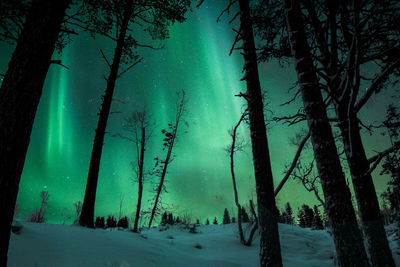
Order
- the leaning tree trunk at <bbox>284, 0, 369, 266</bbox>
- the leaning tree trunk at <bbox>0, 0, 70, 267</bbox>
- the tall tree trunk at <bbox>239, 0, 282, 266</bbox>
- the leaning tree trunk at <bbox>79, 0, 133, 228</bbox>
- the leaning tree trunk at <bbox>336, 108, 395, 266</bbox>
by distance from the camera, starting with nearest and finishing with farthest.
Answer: the leaning tree trunk at <bbox>0, 0, 70, 267</bbox> < the leaning tree trunk at <bbox>284, 0, 369, 266</bbox> < the tall tree trunk at <bbox>239, 0, 282, 266</bbox> < the leaning tree trunk at <bbox>336, 108, 395, 266</bbox> < the leaning tree trunk at <bbox>79, 0, 133, 228</bbox>

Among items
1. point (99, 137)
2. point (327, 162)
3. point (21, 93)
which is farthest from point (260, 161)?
point (99, 137)

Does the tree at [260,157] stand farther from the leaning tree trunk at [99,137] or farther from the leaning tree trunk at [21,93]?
the leaning tree trunk at [99,137]

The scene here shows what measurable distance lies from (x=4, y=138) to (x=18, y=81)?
2.38 ft

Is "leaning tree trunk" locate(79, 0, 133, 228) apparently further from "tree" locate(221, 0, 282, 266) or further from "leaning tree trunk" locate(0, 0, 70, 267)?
"tree" locate(221, 0, 282, 266)

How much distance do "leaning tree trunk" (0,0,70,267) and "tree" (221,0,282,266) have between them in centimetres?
350

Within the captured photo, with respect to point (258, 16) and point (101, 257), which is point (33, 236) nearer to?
point (101, 257)

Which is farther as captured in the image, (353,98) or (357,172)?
(357,172)

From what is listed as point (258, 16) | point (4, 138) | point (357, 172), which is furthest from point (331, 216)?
point (258, 16)

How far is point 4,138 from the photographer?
7.09 feet

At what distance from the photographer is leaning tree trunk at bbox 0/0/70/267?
2096mm

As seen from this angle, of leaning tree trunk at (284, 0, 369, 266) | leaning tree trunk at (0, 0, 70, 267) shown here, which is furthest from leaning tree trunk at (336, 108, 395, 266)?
leaning tree trunk at (0, 0, 70, 267)

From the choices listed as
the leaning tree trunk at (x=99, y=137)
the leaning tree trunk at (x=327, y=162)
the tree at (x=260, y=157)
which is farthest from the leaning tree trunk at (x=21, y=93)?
the leaning tree trunk at (x=99, y=137)

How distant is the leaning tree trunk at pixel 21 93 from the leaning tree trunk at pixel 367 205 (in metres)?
5.31

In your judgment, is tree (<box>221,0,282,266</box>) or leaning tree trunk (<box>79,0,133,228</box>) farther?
leaning tree trunk (<box>79,0,133,228</box>)
